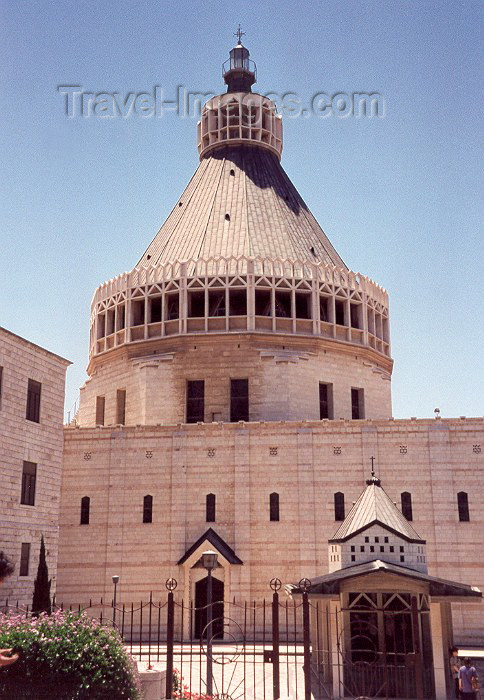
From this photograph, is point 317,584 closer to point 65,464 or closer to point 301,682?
point 301,682

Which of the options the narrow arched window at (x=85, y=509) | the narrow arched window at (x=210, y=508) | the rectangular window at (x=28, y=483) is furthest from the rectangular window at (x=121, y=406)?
the rectangular window at (x=28, y=483)

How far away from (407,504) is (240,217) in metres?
21.7

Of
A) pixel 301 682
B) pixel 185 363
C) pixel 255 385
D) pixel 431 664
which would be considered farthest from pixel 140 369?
pixel 431 664

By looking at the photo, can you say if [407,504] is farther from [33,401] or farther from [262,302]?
[33,401]

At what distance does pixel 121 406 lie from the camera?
46.7 meters

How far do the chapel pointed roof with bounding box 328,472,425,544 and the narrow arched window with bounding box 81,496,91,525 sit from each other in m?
17.9

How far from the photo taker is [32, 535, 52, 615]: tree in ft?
101

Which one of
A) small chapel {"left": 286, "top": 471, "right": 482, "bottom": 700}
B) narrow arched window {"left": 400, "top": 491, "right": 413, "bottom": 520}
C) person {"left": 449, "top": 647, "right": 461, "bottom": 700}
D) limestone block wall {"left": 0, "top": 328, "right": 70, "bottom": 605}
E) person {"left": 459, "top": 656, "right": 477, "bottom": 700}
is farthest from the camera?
narrow arched window {"left": 400, "top": 491, "right": 413, "bottom": 520}

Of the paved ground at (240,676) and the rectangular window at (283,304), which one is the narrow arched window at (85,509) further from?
the rectangular window at (283,304)

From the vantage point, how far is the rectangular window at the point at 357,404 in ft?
151

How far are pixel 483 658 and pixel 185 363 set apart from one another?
75.8 feet

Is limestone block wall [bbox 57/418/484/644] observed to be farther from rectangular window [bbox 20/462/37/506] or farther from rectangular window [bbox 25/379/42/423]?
rectangular window [bbox 25/379/42/423]

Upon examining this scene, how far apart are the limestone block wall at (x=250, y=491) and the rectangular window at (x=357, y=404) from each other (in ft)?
23.4

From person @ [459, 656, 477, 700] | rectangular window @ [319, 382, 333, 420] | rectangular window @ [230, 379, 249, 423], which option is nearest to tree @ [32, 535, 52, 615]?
rectangular window @ [230, 379, 249, 423]
